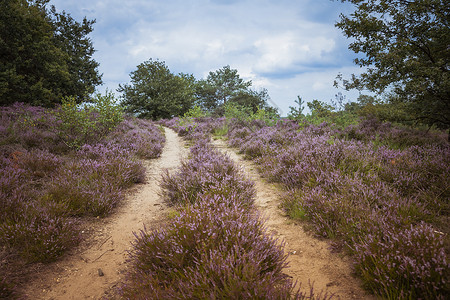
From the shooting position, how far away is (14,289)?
Result: 212 cm

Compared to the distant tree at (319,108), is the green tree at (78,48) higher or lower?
higher

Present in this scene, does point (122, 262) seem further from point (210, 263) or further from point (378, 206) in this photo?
point (378, 206)

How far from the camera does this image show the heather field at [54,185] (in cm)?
263

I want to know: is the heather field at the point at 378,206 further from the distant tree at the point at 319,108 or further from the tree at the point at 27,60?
the tree at the point at 27,60

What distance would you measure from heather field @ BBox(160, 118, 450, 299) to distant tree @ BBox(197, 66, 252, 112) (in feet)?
121

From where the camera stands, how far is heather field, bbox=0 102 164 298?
2.63 metres

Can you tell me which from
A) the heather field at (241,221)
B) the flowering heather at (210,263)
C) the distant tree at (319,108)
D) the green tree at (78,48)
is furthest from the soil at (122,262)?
the green tree at (78,48)

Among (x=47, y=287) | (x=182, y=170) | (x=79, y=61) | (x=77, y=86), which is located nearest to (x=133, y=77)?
(x=79, y=61)

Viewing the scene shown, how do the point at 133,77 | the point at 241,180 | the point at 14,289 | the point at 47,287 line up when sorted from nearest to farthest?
the point at 14,289
the point at 47,287
the point at 241,180
the point at 133,77

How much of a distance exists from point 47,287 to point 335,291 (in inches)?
115

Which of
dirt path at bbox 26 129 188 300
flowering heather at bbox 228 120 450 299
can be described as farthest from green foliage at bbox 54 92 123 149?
flowering heather at bbox 228 120 450 299

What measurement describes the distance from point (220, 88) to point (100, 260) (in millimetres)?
40984

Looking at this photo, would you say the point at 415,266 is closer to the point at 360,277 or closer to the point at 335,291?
the point at 360,277

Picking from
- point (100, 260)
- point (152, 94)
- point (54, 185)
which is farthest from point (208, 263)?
point (152, 94)
